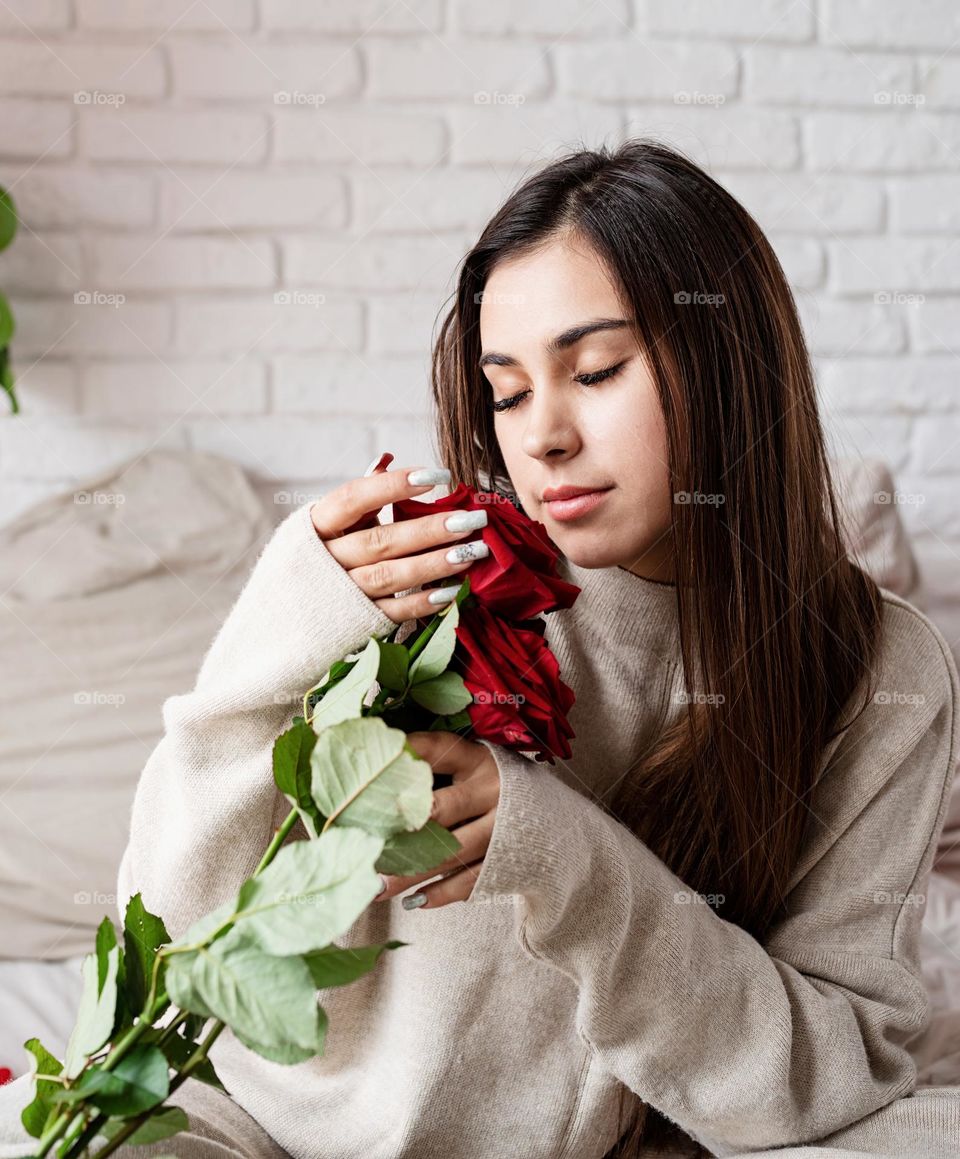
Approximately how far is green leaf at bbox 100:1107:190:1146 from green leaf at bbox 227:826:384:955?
12 cm

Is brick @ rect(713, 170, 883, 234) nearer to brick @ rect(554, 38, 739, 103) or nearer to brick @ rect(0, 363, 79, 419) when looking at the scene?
brick @ rect(554, 38, 739, 103)

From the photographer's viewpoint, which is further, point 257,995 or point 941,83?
point 941,83

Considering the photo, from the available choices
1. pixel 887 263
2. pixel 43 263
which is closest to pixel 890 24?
pixel 887 263

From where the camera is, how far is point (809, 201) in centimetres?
186

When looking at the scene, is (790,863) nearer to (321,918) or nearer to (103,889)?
(321,918)

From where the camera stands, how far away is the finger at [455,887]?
708 mm

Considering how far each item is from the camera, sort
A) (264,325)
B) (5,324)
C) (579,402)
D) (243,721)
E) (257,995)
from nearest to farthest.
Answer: (257,995) → (243,721) → (579,402) → (5,324) → (264,325)

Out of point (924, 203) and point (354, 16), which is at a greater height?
point (354, 16)

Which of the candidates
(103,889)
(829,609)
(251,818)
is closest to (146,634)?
(103,889)

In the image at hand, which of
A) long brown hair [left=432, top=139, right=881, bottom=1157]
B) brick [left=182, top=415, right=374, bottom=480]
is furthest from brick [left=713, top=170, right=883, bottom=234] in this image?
long brown hair [left=432, top=139, right=881, bottom=1157]

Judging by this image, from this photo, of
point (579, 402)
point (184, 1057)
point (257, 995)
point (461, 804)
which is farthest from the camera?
point (579, 402)

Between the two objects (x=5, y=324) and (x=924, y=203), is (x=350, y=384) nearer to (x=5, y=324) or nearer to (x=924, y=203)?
(x=5, y=324)

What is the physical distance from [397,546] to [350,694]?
0.47 ft

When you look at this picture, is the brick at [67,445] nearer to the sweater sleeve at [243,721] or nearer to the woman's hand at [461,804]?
the sweater sleeve at [243,721]
